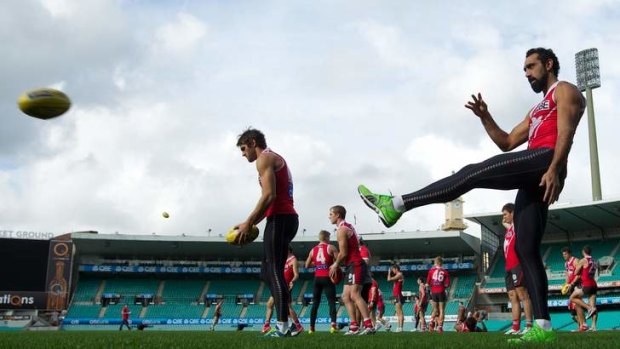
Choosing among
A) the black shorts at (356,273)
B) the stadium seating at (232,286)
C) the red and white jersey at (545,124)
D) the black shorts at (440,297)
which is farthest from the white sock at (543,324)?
the stadium seating at (232,286)

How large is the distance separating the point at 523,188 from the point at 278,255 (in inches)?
116

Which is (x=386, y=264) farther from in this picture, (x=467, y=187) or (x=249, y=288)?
(x=467, y=187)

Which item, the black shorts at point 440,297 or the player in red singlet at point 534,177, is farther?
the black shorts at point 440,297

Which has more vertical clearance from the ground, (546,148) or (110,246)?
(110,246)

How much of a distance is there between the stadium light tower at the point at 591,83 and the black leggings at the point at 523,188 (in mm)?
50445

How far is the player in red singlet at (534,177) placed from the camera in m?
4.73

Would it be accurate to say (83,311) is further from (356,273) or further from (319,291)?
(356,273)

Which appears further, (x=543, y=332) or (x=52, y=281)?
(x=52, y=281)

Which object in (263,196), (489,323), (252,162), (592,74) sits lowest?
(489,323)

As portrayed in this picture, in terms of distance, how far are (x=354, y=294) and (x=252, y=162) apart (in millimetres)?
4642

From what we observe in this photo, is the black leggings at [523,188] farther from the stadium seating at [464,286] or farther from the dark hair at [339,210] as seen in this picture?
the stadium seating at [464,286]

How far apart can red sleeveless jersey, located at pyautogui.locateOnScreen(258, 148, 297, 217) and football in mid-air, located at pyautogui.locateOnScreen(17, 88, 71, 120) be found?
14.5 ft

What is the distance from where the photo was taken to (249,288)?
180 feet

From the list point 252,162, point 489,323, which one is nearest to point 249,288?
point 489,323
